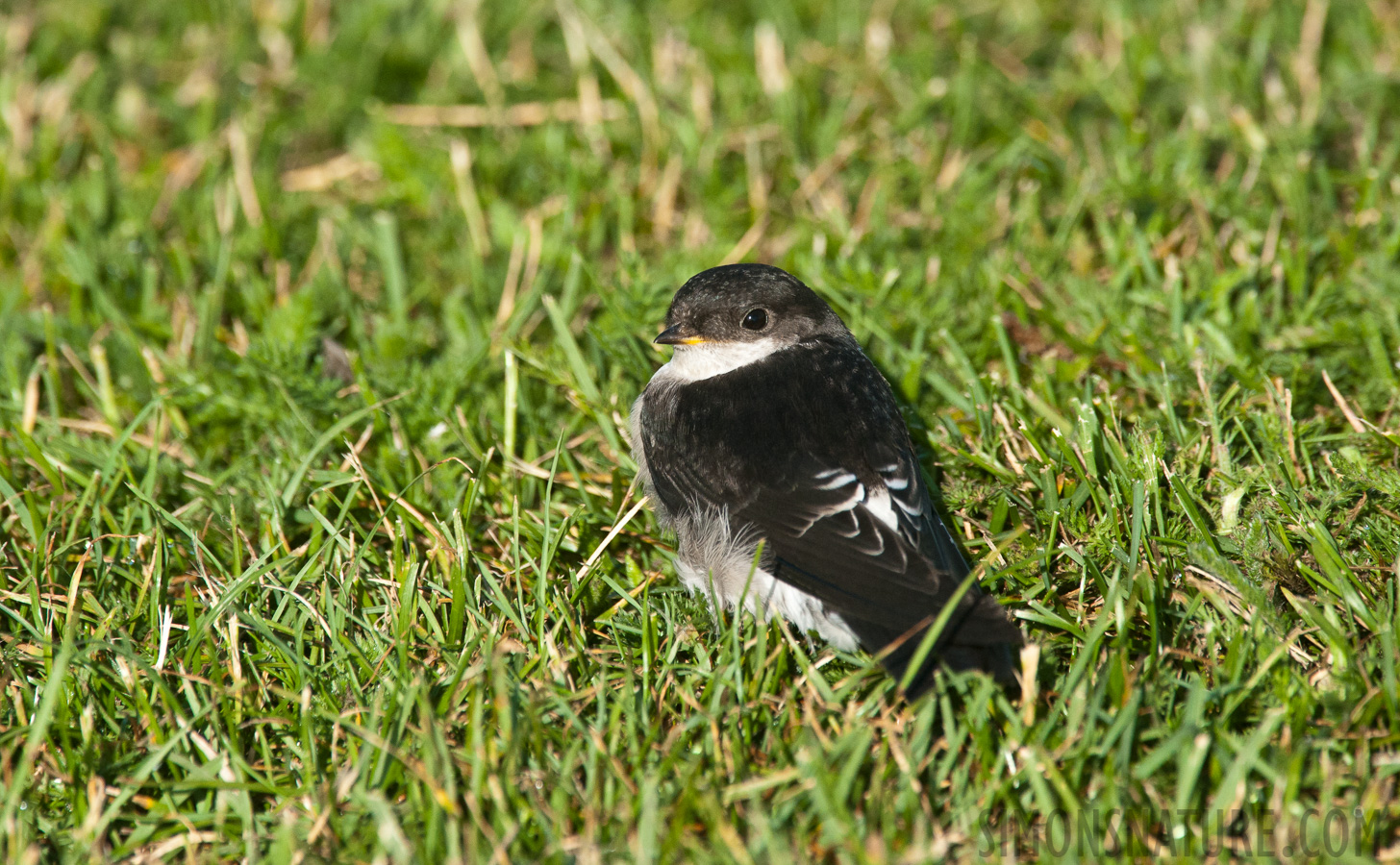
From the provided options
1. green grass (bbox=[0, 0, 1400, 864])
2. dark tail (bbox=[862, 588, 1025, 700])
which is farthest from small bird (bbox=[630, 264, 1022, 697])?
green grass (bbox=[0, 0, 1400, 864])

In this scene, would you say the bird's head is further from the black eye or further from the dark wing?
the dark wing

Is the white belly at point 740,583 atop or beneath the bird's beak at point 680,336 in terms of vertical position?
beneath

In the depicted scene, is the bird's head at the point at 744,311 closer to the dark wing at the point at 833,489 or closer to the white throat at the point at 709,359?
the white throat at the point at 709,359

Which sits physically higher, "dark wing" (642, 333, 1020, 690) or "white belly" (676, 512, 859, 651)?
"dark wing" (642, 333, 1020, 690)

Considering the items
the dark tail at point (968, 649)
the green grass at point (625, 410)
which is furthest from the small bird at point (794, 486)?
the green grass at point (625, 410)

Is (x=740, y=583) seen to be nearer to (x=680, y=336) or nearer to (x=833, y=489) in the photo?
(x=833, y=489)

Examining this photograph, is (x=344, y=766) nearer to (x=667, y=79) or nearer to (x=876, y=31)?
(x=667, y=79)

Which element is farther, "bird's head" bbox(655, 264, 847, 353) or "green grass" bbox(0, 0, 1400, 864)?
"bird's head" bbox(655, 264, 847, 353)
